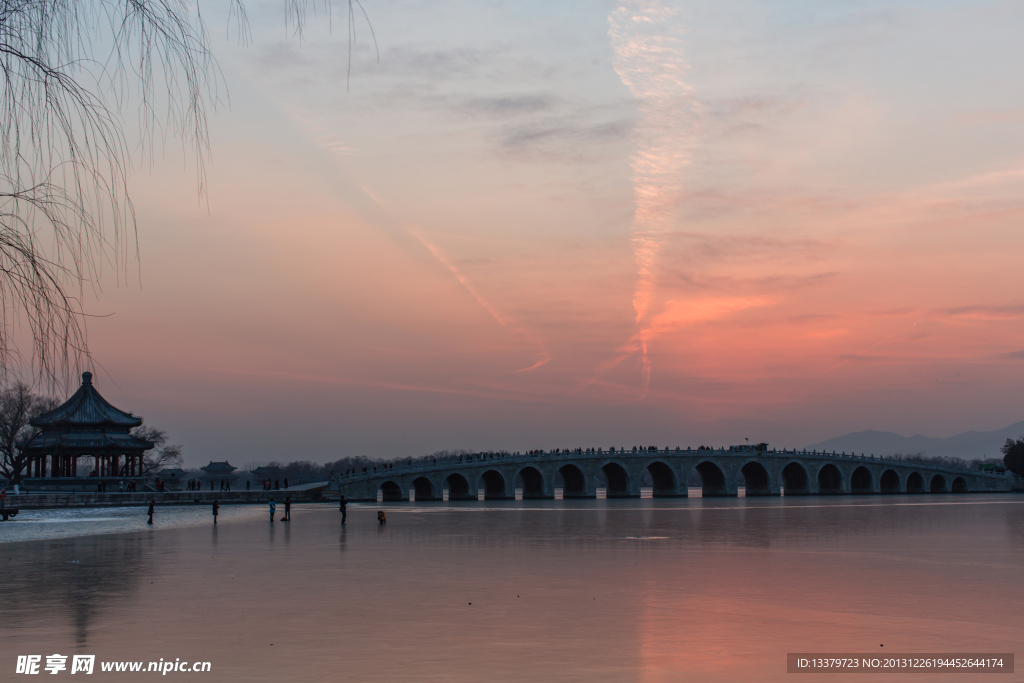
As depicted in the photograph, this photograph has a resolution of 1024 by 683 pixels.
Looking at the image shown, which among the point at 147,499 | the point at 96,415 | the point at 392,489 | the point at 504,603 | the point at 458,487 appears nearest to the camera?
the point at 504,603

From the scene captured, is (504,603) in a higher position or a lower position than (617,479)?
higher

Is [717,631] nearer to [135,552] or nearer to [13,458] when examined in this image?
[135,552]

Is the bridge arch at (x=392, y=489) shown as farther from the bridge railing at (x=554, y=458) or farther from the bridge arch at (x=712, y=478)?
the bridge arch at (x=712, y=478)

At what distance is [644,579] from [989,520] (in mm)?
33199

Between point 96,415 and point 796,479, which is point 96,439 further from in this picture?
point 796,479

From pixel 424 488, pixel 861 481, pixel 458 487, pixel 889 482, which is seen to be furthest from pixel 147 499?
pixel 889 482

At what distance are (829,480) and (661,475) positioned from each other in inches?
1035

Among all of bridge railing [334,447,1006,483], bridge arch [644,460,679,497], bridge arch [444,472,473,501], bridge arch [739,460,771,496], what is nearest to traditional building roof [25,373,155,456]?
bridge railing [334,447,1006,483]

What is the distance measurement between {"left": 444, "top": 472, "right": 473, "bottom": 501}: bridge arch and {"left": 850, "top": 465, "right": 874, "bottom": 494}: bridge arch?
168 feet

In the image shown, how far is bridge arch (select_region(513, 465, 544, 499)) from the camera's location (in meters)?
89.2

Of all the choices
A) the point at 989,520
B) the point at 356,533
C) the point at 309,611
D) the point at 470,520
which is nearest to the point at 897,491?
the point at 989,520

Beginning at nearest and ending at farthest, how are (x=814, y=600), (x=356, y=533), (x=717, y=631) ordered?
(x=717, y=631) < (x=814, y=600) < (x=356, y=533)

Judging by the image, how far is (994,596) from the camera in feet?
57.3

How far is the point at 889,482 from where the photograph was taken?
112625mm
